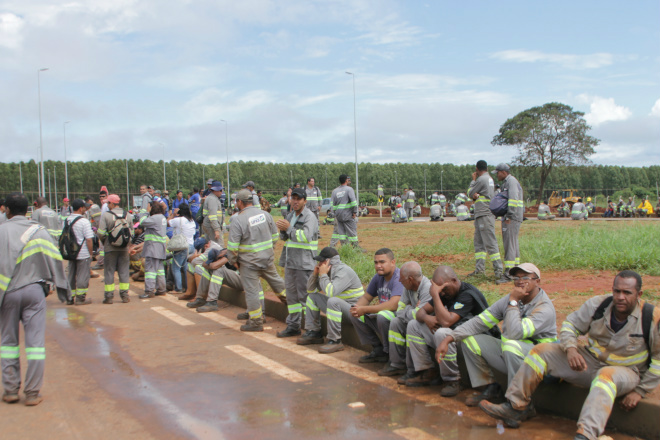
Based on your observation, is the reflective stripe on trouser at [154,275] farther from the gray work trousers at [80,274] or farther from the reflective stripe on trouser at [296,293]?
the reflective stripe on trouser at [296,293]

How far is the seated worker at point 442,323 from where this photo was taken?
17.3 feet

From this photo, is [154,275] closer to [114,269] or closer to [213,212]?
[114,269]

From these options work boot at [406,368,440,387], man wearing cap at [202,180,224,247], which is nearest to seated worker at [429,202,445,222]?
man wearing cap at [202,180,224,247]

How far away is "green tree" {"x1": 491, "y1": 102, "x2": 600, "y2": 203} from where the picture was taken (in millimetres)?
50625

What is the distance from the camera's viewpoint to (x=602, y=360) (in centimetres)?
434

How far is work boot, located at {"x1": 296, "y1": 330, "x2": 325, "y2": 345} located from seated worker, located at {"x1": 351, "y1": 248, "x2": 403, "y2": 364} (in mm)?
860

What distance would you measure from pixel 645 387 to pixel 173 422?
12.5ft

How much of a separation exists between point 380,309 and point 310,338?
1.43 metres

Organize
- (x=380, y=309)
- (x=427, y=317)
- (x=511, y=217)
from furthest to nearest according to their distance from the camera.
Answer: (x=511, y=217) → (x=380, y=309) → (x=427, y=317)

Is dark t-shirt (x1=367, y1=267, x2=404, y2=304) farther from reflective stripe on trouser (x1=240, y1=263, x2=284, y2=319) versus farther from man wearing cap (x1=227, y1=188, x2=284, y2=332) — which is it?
reflective stripe on trouser (x1=240, y1=263, x2=284, y2=319)

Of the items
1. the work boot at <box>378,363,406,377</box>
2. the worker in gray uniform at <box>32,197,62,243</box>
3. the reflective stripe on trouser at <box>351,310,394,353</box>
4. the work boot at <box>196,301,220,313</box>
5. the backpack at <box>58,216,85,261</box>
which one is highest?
the worker in gray uniform at <box>32,197,62,243</box>

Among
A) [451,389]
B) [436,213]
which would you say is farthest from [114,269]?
[436,213]

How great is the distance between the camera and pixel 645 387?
4.10 meters

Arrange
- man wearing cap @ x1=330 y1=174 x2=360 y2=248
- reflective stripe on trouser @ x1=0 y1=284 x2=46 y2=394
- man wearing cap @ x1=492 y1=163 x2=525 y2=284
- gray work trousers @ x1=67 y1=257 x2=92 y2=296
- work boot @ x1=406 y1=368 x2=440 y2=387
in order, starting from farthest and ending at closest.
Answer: man wearing cap @ x1=330 y1=174 x2=360 y2=248, gray work trousers @ x1=67 y1=257 x2=92 y2=296, man wearing cap @ x1=492 y1=163 x2=525 y2=284, work boot @ x1=406 y1=368 x2=440 y2=387, reflective stripe on trouser @ x1=0 y1=284 x2=46 y2=394
